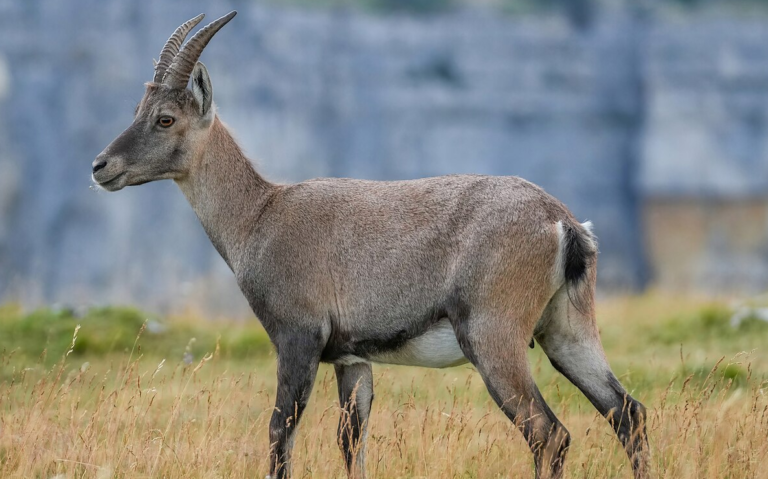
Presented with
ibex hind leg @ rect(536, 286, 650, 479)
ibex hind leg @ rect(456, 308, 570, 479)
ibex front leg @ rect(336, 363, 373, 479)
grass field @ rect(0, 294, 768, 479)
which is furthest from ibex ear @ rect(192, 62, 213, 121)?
ibex hind leg @ rect(536, 286, 650, 479)

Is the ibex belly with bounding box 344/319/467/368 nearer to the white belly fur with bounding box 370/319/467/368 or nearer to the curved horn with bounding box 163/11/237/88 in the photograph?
the white belly fur with bounding box 370/319/467/368

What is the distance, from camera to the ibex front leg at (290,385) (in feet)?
19.3

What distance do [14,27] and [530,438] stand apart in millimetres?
31181

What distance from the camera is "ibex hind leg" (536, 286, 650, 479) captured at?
5.79m

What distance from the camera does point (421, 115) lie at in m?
35.3

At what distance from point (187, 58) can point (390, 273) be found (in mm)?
1963

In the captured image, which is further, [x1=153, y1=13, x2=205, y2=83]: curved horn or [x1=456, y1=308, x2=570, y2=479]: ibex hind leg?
[x1=153, y1=13, x2=205, y2=83]: curved horn

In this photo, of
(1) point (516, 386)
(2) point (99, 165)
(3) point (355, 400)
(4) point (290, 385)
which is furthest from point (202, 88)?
(1) point (516, 386)

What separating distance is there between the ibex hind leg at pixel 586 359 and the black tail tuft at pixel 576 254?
12 centimetres

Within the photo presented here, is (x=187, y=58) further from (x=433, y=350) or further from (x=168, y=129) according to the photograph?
(x=433, y=350)

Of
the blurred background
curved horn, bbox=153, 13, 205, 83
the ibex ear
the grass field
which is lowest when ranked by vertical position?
the blurred background

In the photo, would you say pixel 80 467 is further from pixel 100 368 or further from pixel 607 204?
pixel 607 204

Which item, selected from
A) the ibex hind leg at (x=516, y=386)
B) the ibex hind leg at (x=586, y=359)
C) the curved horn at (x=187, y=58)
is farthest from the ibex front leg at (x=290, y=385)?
the curved horn at (x=187, y=58)

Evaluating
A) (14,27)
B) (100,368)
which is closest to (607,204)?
(14,27)
